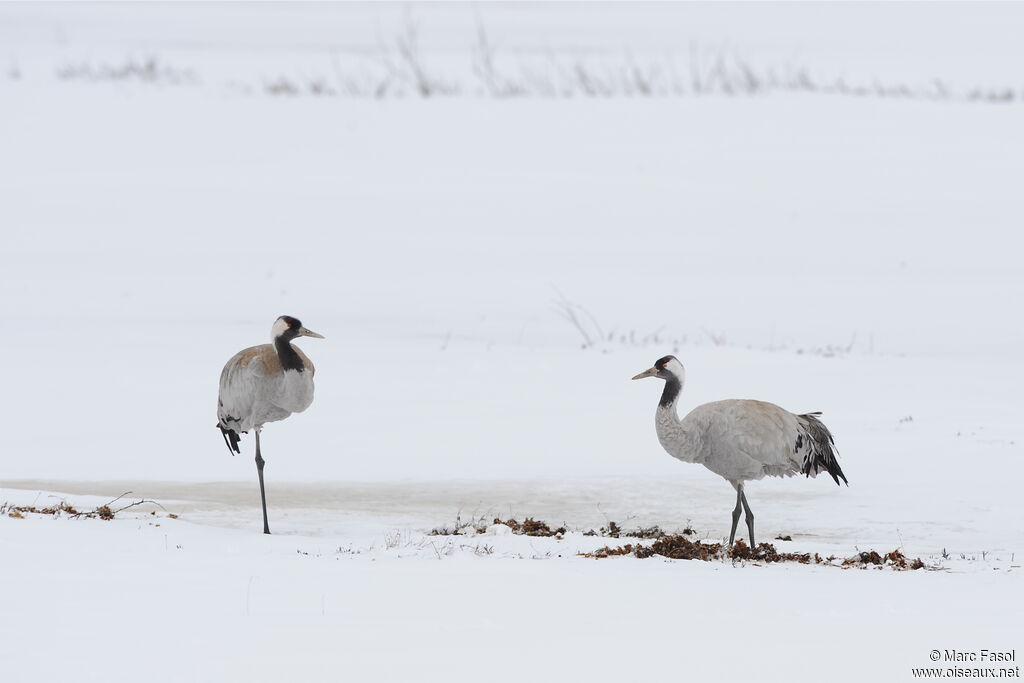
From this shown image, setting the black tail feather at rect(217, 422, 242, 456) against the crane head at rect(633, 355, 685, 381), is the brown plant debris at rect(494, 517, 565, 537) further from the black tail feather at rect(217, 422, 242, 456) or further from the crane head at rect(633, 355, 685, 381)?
the black tail feather at rect(217, 422, 242, 456)

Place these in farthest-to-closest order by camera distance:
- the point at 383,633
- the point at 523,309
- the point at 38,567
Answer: the point at 523,309
the point at 38,567
the point at 383,633

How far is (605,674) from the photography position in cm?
599

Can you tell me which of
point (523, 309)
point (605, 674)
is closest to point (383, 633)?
point (605, 674)

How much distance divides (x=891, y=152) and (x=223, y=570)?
81.2 feet

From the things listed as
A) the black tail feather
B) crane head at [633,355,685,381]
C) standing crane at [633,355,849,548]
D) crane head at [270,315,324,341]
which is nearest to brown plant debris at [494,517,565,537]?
standing crane at [633,355,849,548]

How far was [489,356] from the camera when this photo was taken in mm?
16688

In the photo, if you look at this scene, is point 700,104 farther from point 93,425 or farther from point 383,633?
point 383,633

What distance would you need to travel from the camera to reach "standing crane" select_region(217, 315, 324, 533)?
10273 mm

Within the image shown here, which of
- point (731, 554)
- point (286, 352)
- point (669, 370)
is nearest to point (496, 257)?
point (286, 352)

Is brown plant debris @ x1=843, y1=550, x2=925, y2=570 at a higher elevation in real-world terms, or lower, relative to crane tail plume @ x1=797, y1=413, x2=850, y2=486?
lower

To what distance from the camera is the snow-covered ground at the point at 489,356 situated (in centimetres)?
662

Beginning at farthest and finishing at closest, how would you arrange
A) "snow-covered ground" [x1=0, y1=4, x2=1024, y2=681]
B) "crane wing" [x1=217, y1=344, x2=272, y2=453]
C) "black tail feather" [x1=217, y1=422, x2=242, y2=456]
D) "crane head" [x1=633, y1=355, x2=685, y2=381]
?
"black tail feather" [x1=217, y1=422, x2=242, y2=456] → "crane wing" [x1=217, y1=344, x2=272, y2=453] → "crane head" [x1=633, y1=355, x2=685, y2=381] → "snow-covered ground" [x1=0, y1=4, x2=1024, y2=681]

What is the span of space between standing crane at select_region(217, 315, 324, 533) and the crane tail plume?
3697mm

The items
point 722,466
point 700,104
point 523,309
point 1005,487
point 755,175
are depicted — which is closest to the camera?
point 722,466
